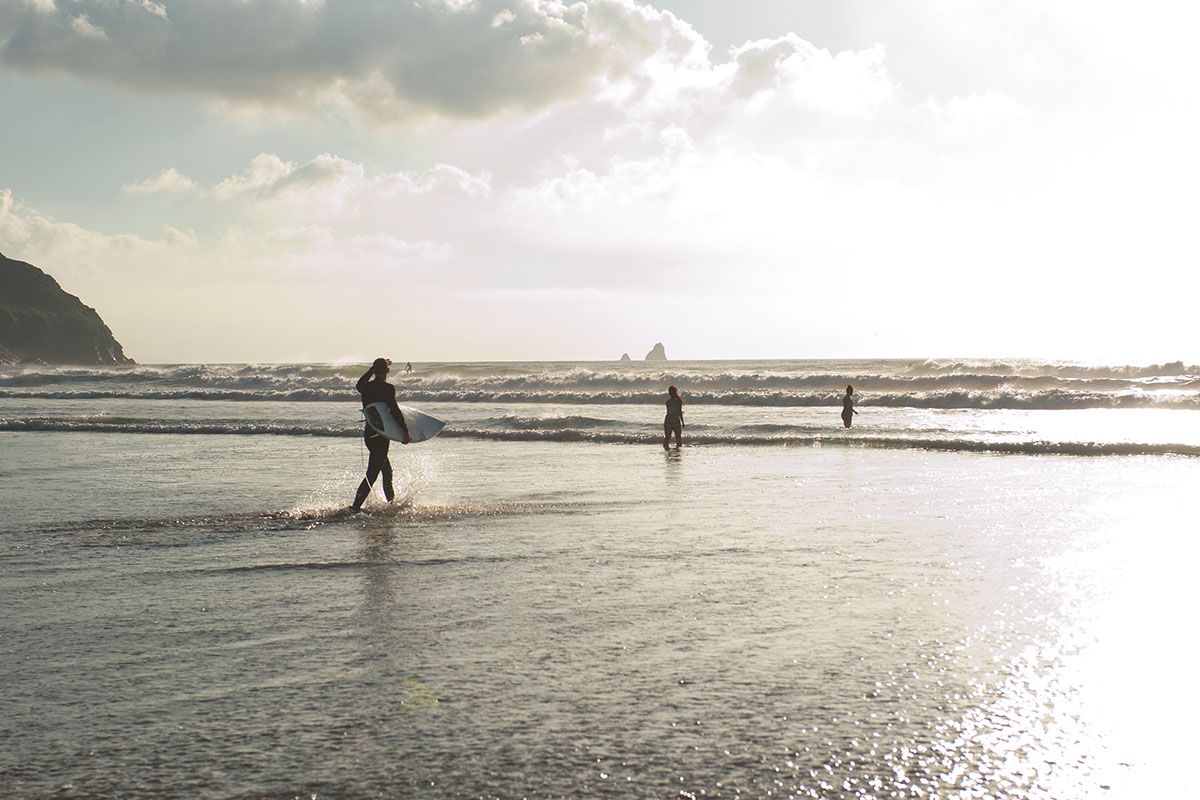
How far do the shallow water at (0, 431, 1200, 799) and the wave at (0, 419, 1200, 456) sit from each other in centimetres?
970

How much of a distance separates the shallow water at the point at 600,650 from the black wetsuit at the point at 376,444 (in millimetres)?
461

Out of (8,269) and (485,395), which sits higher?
(8,269)

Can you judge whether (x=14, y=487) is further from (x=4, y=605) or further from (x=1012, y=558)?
(x=1012, y=558)

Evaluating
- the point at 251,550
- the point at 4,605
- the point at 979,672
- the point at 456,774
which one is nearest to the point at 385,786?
the point at 456,774

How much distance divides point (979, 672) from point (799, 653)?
98cm

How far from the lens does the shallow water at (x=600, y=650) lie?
13.1 feet

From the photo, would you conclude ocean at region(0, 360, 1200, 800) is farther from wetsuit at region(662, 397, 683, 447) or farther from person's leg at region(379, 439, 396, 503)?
wetsuit at region(662, 397, 683, 447)

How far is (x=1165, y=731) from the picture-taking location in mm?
4422

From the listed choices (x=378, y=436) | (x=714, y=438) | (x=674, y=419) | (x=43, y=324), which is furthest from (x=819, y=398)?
(x=43, y=324)

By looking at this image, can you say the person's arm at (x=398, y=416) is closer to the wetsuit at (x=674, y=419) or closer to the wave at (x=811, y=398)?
the wetsuit at (x=674, y=419)

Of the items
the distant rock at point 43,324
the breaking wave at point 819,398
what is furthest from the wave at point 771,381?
the distant rock at point 43,324

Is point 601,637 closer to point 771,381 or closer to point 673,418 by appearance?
point 673,418

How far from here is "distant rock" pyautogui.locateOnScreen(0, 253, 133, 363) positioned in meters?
160

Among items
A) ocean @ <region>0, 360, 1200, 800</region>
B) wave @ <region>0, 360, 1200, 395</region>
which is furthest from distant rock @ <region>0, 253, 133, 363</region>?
ocean @ <region>0, 360, 1200, 800</region>
